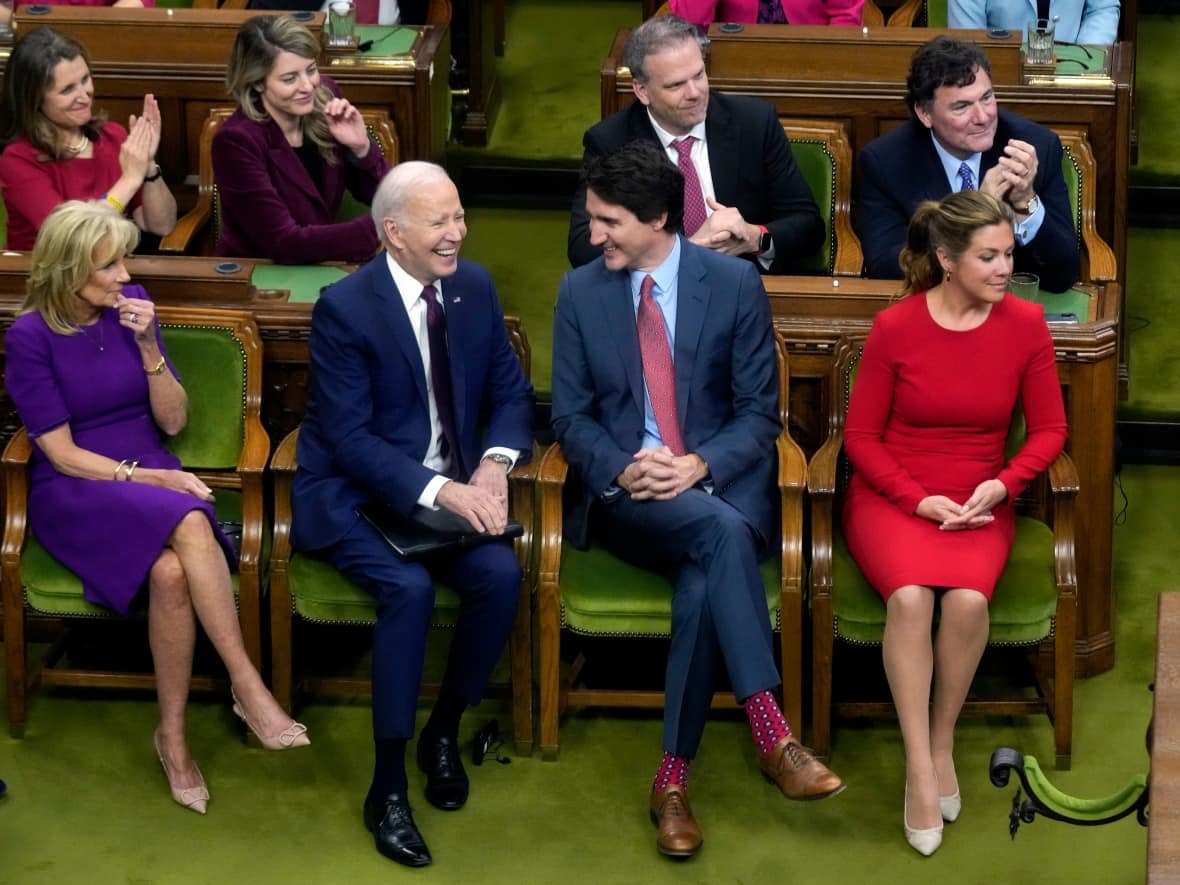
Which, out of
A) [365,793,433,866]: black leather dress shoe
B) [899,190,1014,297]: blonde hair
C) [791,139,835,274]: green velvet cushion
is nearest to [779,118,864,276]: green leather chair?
[791,139,835,274]: green velvet cushion

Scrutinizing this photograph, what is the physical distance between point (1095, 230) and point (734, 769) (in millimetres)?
1556

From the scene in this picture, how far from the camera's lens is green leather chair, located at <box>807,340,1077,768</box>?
4090mm

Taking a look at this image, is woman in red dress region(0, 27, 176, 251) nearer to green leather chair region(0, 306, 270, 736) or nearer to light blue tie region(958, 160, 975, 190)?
green leather chair region(0, 306, 270, 736)

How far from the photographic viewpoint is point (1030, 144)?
4547 millimetres

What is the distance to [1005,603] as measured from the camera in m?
4.07

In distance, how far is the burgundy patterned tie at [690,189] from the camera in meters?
4.76

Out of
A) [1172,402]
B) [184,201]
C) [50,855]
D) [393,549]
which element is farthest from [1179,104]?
[50,855]

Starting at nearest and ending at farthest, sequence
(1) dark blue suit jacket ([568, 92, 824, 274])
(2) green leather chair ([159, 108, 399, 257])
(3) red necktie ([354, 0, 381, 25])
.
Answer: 1. (1) dark blue suit jacket ([568, 92, 824, 274])
2. (2) green leather chair ([159, 108, 399, 257])
3. (3) red necktie ([354, 0, 381, 25])

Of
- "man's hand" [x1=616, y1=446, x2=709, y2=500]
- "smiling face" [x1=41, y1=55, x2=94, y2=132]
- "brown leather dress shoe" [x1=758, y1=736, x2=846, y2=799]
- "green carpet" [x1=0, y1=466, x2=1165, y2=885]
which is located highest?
"smiling face" [x1=41, y1=55, x2=94, y2=132]

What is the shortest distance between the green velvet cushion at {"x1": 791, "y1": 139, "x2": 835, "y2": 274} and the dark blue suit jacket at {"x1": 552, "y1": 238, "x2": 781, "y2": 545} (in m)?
0.80

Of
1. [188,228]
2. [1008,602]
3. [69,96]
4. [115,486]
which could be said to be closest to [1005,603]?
[1008,602]

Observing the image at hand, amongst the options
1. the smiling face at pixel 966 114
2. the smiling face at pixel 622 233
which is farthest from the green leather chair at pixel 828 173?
the smiling face at pixel 622 233

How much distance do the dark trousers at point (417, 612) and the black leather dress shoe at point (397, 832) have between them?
A: 125 mm

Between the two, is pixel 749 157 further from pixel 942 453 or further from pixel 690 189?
pixel 942 453
